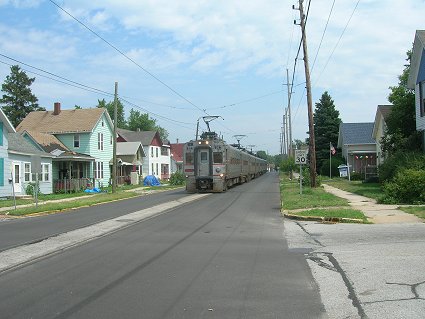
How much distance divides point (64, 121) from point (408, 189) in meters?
35.2

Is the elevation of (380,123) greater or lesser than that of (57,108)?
→ lesser

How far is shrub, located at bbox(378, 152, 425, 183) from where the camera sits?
70.5ft

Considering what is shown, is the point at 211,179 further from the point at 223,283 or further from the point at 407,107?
the point at 223,283

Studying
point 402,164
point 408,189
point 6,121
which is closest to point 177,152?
point 6,121

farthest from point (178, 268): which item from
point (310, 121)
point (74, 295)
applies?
point (310, 121)

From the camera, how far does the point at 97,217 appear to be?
18.1m

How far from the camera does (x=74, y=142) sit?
1730 inches

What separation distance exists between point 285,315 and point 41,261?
562 centimetres

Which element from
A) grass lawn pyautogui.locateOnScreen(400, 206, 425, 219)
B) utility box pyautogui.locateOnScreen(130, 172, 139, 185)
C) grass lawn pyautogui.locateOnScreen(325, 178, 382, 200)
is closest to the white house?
grass lawn pyautogui.locateOnScreen(325, 178, 382, 200)

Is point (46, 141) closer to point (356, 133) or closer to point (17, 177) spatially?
point (17, 177)

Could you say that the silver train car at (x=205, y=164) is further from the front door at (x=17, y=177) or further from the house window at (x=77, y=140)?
the house window at (x=77, y=140)

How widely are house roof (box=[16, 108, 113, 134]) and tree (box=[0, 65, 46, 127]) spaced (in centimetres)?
3439

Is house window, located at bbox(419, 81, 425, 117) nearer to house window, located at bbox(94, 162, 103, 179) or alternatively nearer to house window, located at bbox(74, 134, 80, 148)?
house window, located at bbox(74, 134, 80, 148)

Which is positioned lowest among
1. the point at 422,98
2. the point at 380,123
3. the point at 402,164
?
the point at 402,164
